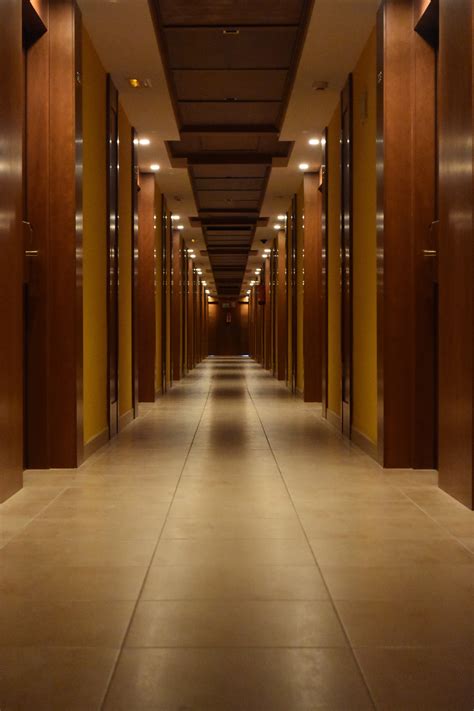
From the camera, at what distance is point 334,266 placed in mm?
9656

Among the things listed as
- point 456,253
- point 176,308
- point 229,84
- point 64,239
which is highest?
point 229,84

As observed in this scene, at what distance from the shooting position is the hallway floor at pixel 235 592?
224cm

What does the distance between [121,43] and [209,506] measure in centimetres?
464

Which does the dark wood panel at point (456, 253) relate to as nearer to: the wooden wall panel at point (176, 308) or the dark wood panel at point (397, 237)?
the dark wood panel at point (397, 237)

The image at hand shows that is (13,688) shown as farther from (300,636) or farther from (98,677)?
(300,636)

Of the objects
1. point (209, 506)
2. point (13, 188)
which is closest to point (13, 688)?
point (209, 506)

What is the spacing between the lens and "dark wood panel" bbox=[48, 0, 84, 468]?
611cm

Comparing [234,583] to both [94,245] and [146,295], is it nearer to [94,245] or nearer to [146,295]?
[94,245]

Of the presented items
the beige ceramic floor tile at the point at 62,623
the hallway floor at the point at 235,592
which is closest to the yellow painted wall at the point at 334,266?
the hallway floor at the point at 235,592

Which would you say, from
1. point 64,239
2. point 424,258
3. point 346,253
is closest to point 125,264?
point 346,253

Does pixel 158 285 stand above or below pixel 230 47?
below

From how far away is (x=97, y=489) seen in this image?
534cm

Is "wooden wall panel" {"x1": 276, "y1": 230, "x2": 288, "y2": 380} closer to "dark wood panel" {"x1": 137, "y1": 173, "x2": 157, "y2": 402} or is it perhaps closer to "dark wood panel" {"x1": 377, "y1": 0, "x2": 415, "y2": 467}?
"dark wood panel" {"x1": 137, "y1": 173, "x2": 157, "y2": 402}

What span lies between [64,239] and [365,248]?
2759 mm
